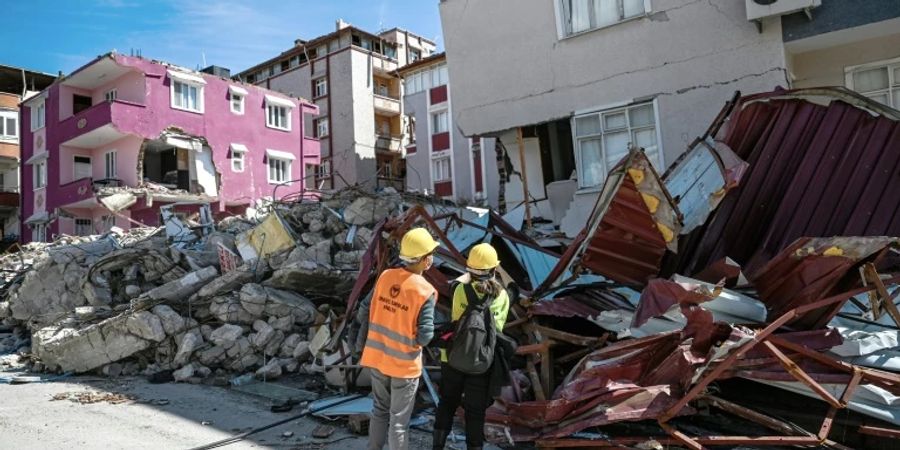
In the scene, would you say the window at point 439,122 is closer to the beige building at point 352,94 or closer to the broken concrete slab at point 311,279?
the beige building at point 352,94

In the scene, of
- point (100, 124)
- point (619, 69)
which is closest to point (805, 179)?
point (619, 69)

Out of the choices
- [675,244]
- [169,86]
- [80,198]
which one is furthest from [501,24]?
[80,198]

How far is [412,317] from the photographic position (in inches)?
152

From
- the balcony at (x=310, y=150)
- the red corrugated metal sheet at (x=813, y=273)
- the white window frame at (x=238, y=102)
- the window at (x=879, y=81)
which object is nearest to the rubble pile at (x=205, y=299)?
the red corrugated metal sheet at (x=813, y=273)

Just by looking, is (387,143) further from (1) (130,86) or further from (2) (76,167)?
(2) (76,167)

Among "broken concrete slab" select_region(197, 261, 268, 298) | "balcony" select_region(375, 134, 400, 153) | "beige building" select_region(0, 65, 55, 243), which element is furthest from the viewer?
"balcony" select_region(375, 134, 400, 153)

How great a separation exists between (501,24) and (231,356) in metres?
7.41

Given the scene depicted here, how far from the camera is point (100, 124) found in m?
23.2

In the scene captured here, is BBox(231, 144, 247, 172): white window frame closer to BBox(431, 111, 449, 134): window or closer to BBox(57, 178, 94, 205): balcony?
BBox(57, 178, 94, 205): balcony

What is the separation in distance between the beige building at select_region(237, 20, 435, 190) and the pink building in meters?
4.76

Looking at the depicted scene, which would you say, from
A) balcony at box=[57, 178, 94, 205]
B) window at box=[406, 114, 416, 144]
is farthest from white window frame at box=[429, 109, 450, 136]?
balcony at box=[57, 178, 94, 205]

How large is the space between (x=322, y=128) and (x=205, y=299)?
2838 cm

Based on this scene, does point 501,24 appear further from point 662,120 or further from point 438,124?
point 438,124

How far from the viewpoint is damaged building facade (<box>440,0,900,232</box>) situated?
8281 mm
